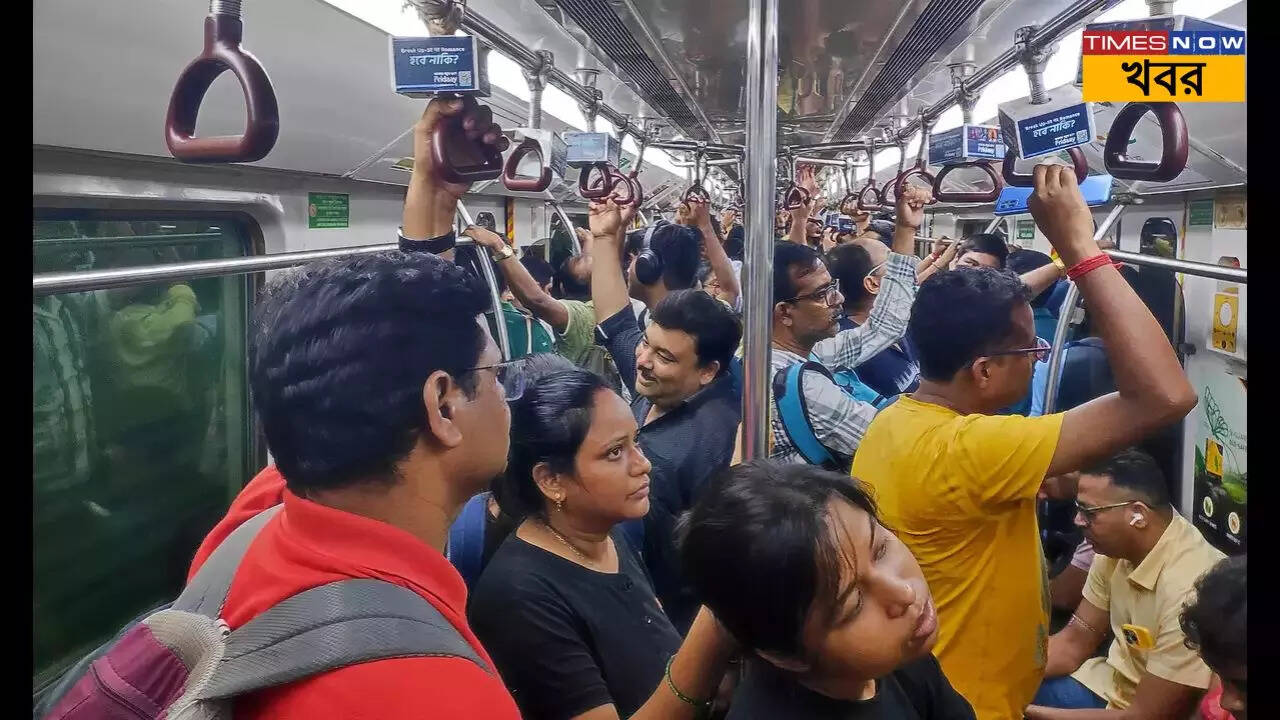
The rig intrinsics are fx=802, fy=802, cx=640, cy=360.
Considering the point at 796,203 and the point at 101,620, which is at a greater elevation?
the point at 796,203

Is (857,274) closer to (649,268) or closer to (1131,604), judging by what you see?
(649,268)

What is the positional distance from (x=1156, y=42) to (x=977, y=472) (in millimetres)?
773

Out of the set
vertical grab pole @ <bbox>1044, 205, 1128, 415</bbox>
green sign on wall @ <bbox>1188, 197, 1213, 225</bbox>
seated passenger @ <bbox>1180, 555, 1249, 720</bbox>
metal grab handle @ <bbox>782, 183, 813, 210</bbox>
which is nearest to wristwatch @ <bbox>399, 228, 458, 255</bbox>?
seated passenger @ <bbox>1180, 555, 1249, 720</bbox>

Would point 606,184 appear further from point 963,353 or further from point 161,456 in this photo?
point 161,456

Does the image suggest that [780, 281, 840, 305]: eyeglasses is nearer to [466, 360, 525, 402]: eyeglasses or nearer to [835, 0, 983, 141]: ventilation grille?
[835, 0, 983, 141]: ventilation grille

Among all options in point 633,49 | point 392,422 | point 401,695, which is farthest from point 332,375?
point 633,49

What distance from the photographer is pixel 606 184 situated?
2.41m

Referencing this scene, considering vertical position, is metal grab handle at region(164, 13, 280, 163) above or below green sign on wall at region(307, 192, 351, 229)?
below

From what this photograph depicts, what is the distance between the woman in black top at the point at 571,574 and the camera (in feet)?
4.60

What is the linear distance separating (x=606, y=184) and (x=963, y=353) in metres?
1.19

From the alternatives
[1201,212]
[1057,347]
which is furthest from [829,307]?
[1201,212]

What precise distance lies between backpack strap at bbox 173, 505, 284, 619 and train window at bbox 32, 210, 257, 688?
1.27 m

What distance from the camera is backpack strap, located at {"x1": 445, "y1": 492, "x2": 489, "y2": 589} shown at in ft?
5.56

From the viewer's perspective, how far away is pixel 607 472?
1553 millimetres
